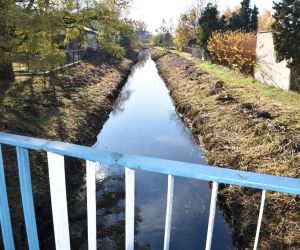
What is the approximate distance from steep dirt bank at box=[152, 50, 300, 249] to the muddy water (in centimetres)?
48

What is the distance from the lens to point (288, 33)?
1484 centimetres

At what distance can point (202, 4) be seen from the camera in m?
50.0

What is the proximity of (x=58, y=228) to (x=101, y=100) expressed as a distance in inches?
552

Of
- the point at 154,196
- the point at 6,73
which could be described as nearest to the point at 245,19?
the point at 6,73

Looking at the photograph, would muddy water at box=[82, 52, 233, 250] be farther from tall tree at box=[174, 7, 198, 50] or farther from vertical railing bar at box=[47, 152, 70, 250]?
tall tree at box=[174, 7, 198, 50]

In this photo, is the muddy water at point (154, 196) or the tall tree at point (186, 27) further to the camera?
the tall tree at point (186, 27)

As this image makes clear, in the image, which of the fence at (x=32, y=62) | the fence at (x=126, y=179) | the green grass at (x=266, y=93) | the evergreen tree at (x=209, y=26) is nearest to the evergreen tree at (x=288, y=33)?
the green grass at (x=266, y=93)

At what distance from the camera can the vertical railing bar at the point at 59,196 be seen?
2049mm

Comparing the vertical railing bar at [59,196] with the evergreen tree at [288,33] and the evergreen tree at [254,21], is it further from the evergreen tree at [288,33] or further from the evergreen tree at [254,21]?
the evergreen tree at [254,21]

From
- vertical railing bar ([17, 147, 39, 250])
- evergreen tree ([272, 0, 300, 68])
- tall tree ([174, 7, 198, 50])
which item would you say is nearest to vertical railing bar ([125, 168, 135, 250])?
vertical railing bar ([17, 147, 39, 250])

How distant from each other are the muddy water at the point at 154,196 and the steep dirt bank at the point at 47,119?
2.41ft

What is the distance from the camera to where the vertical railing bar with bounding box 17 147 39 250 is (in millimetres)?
2197

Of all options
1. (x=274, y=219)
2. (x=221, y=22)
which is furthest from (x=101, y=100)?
(x=221, y=22)

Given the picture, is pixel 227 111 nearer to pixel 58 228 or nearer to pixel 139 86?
pixel 58 228
